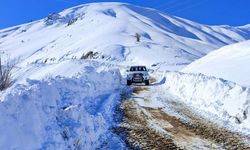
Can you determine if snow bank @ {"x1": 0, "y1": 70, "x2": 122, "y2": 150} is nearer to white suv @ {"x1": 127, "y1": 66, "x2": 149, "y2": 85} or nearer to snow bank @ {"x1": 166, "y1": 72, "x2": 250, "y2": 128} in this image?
snow bank @ {"x1": 166, "y1": 72, "x2": 250, "y2": 128}

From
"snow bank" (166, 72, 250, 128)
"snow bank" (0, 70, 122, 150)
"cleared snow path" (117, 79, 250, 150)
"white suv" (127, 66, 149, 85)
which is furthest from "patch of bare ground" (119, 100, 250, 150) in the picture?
"white suv" (127, 66, 149, 85)

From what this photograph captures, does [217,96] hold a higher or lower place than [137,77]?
lower

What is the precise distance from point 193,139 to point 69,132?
14.4 feet

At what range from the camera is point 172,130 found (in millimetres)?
15875

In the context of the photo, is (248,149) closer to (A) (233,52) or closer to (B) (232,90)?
(B) (232,90)

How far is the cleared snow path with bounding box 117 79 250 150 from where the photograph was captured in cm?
1377

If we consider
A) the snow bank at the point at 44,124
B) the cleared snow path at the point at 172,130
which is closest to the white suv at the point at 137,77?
the cleared snow path at the point at 172,130

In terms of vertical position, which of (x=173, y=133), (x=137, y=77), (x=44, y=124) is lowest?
(x=173, y=133)

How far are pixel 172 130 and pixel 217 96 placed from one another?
5.89 metres

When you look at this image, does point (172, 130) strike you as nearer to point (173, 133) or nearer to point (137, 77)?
point (173, 133)

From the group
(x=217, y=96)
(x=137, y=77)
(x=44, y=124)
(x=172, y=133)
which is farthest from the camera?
(x=137, y=77)

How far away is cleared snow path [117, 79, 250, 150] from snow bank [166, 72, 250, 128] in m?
0.90

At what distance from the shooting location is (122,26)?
168 meters

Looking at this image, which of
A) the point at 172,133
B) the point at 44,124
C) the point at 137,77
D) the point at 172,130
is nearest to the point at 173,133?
the point at 172,133
